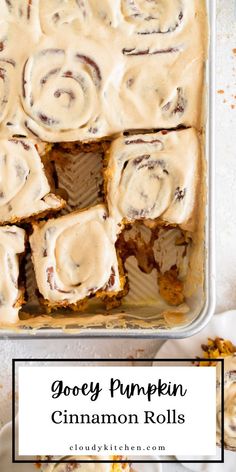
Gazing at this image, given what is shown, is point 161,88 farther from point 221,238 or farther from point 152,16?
point 221,238

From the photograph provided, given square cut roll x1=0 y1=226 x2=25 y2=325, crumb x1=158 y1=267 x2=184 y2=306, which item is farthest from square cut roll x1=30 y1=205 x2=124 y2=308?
crumb x1=158 y1=267 x2=184 y2=306

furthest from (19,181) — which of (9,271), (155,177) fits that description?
(155,177)

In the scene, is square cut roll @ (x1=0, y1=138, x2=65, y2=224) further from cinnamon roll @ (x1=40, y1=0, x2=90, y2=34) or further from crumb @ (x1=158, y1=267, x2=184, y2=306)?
crumb @ (x1=158, y1=267, x2=184, y2=306)

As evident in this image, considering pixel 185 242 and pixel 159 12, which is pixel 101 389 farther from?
pixel 159 12

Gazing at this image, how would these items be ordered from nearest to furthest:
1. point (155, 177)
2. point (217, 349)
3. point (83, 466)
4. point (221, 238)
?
point (155, 177)
point (83, 466)
point (217, 349)
point (221, 238)

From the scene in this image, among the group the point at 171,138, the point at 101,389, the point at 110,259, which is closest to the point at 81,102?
the point at 171,138

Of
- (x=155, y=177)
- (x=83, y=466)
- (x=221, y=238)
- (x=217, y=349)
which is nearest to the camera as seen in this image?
(x=155, y=177)

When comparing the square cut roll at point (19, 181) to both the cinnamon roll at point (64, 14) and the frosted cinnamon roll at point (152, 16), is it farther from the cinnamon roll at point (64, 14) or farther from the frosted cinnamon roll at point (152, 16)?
the frosted cinnamon roll at point (152, 16)
